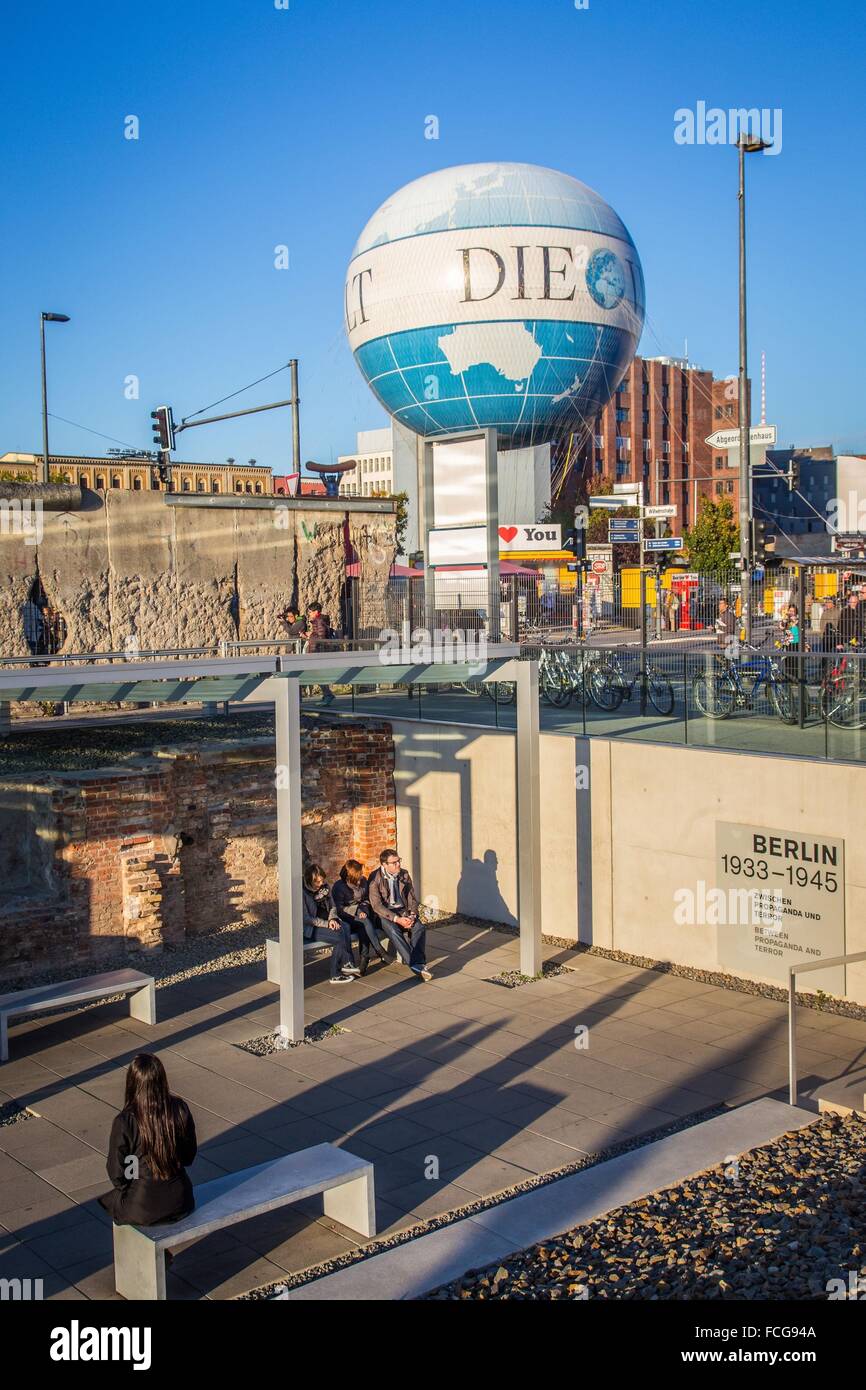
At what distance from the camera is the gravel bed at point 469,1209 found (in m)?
6.82

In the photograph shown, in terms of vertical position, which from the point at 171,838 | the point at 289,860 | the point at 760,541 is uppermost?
the point at 760,541

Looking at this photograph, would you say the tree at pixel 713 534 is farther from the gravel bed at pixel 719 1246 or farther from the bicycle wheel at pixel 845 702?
the gravel bed at pixel 719 1246

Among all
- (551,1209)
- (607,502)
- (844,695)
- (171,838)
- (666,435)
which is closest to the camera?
(551,1209)

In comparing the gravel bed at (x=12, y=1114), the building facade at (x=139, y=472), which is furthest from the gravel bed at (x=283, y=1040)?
the building facade at (x=139, y=472)

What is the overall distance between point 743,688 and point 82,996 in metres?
7.46

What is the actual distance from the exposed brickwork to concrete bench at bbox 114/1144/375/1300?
623cm

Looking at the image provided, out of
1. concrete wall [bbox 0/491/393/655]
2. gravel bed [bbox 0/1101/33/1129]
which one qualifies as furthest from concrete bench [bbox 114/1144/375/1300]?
concrete wall [bbox 0/491/393/655]

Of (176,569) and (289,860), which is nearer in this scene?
(289,860)

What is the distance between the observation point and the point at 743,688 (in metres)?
13.5

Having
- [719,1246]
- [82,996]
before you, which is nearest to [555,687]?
[82,996]

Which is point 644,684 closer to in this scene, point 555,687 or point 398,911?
point 555,687

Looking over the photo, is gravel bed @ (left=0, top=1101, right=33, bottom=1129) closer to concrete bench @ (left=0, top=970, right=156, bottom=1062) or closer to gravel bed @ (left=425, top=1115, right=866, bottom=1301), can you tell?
concrete bench @ (left=0, top=970, right=156, bottom=1062)

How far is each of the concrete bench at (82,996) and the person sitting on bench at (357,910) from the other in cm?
226

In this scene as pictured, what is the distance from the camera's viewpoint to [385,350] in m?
48.2
